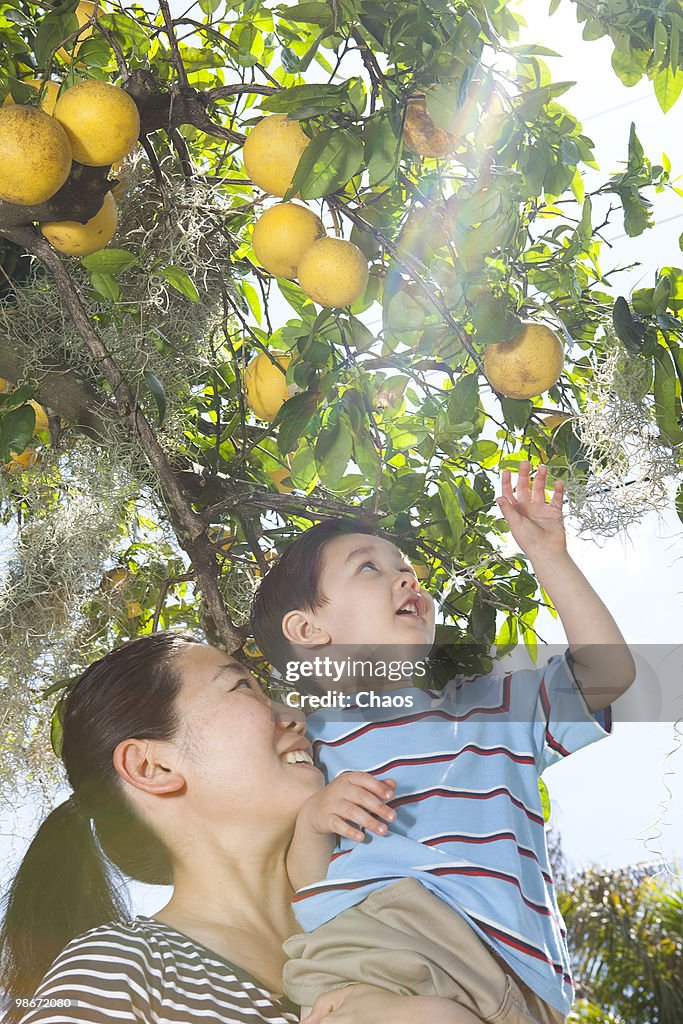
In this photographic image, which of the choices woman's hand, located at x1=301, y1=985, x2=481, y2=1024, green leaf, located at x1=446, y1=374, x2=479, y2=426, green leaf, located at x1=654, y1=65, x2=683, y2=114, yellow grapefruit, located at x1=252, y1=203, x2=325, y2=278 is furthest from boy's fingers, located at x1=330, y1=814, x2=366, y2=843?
green leaf, located at x1=654, y1=65, x2=683, y2=114

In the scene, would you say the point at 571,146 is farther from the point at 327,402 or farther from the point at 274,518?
the point at 274,518

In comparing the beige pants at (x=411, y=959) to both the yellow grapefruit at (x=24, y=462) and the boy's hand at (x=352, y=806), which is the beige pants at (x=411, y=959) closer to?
the boy's hand at (x=352, y=806)

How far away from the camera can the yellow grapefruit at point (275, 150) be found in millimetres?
718

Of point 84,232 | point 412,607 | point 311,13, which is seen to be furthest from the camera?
point 412,607

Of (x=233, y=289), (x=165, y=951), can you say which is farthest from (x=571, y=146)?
(x=165, y=951)

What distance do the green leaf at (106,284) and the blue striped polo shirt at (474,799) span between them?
1.39 ft

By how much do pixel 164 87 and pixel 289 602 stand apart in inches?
18.4

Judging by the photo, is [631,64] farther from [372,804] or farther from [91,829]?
[91,829]

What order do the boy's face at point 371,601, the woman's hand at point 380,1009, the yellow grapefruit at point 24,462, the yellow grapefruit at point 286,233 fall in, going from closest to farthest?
1. the woman's hand at point 380,1009
2. the yellow grapefruit at point 286,233
3. the boy's face at point 371,601
4. the yellow grapefruit at point 24,462

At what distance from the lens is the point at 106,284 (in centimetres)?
79

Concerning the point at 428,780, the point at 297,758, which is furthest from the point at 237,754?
the point at 428,780

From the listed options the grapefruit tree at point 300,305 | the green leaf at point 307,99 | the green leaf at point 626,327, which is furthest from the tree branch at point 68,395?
the green leaf at point 626,327

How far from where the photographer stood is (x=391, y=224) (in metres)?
0.86

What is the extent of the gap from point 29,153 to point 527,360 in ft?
1.29
